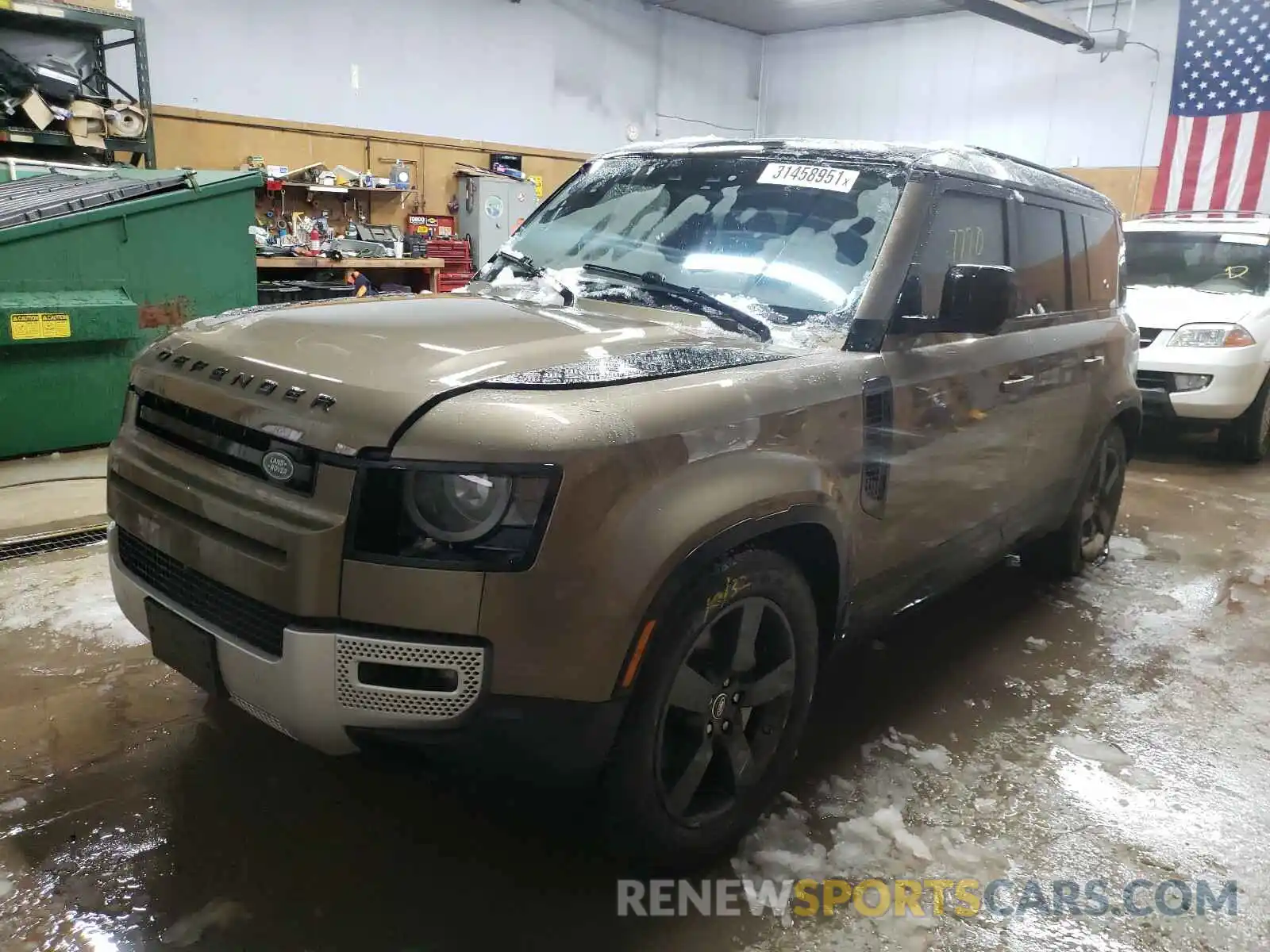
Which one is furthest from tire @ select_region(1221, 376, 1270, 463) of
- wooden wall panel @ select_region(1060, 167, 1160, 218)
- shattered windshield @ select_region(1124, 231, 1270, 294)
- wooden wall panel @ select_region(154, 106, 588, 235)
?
wooden wall panel @ select_region(154, 106, 588, 235)

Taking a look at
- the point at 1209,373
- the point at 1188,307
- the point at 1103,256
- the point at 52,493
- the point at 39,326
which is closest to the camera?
the point at 1103,256

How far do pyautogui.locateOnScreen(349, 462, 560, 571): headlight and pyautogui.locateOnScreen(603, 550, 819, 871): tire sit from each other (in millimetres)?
364

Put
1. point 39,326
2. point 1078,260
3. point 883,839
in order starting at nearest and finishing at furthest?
point 883,839, point 1078,260, point 39,326

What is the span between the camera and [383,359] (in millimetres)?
1843

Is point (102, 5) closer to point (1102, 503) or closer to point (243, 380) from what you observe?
point (243, 380)

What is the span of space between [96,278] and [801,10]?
10.7 metres

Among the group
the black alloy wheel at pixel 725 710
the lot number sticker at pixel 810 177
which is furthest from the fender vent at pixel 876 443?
the lot number sticker at pixel 810 177

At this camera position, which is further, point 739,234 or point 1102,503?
point 1102,503

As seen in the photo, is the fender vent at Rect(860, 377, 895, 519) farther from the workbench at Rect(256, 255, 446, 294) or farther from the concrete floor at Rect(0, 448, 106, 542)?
the workbench at Rect(256, 255, 446, 294)

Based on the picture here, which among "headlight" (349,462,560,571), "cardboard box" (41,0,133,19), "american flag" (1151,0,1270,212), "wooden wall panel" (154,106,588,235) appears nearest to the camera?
"headlight" (349,462,560,571)

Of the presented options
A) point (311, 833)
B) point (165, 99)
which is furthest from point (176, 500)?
point (165, 99)

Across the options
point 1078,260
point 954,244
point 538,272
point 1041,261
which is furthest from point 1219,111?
point 538,272

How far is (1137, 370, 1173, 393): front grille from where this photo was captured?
6277mm

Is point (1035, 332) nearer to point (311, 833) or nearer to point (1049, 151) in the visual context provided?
point (311, 833)
